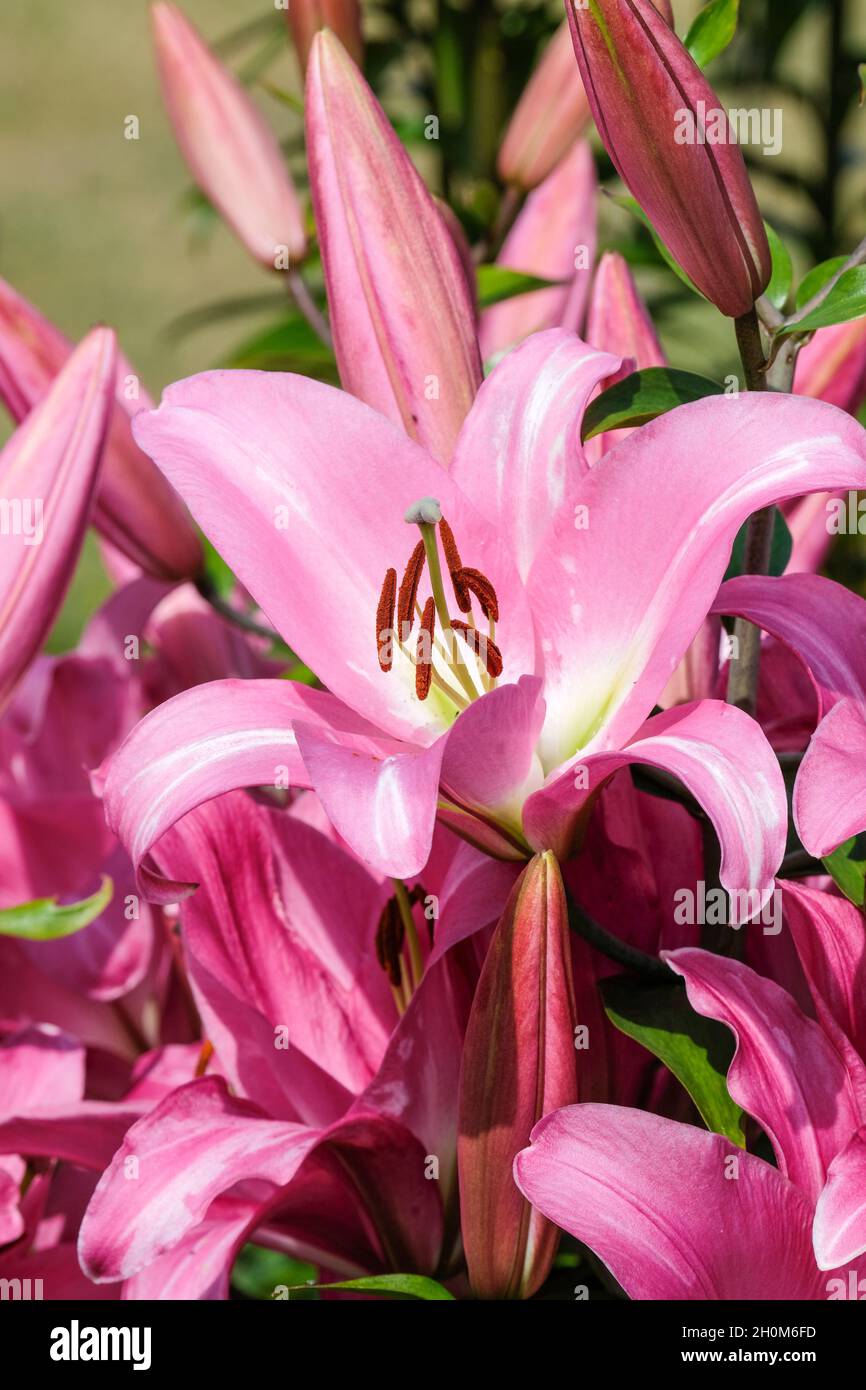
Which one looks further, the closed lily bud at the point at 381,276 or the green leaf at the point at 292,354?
the green leaf at the point at 292,354

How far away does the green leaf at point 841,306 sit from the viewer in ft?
1.11

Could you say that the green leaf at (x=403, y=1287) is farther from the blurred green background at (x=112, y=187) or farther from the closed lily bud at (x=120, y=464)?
the blurred green background at (x=112, y=187)

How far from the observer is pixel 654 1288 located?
0.98 ft

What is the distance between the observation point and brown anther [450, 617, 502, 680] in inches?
14.1

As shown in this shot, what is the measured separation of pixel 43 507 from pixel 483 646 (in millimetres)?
138

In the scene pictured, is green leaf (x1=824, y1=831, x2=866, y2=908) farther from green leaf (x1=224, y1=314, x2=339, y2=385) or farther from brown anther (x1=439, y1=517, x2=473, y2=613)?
green leaf (x1=224, y1=314, x2=339, y2=385)

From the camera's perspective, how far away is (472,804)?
12.7 inches

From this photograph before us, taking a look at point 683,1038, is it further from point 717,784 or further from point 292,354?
point 292,354

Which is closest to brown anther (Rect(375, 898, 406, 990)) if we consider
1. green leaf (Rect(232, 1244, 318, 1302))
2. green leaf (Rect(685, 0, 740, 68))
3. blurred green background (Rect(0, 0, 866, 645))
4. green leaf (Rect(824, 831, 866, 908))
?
green leaf (Rect(824, 831, 866, 908))

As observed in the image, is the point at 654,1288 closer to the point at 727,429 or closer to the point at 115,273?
the point at 727,429

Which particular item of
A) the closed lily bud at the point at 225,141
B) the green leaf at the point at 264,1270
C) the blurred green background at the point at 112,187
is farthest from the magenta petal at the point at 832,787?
the blurred green background at the point at 112,187

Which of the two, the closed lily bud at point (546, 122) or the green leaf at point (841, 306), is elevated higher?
the closed lily bud at point (546, 122)

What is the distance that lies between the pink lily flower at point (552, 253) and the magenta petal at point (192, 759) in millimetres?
278
